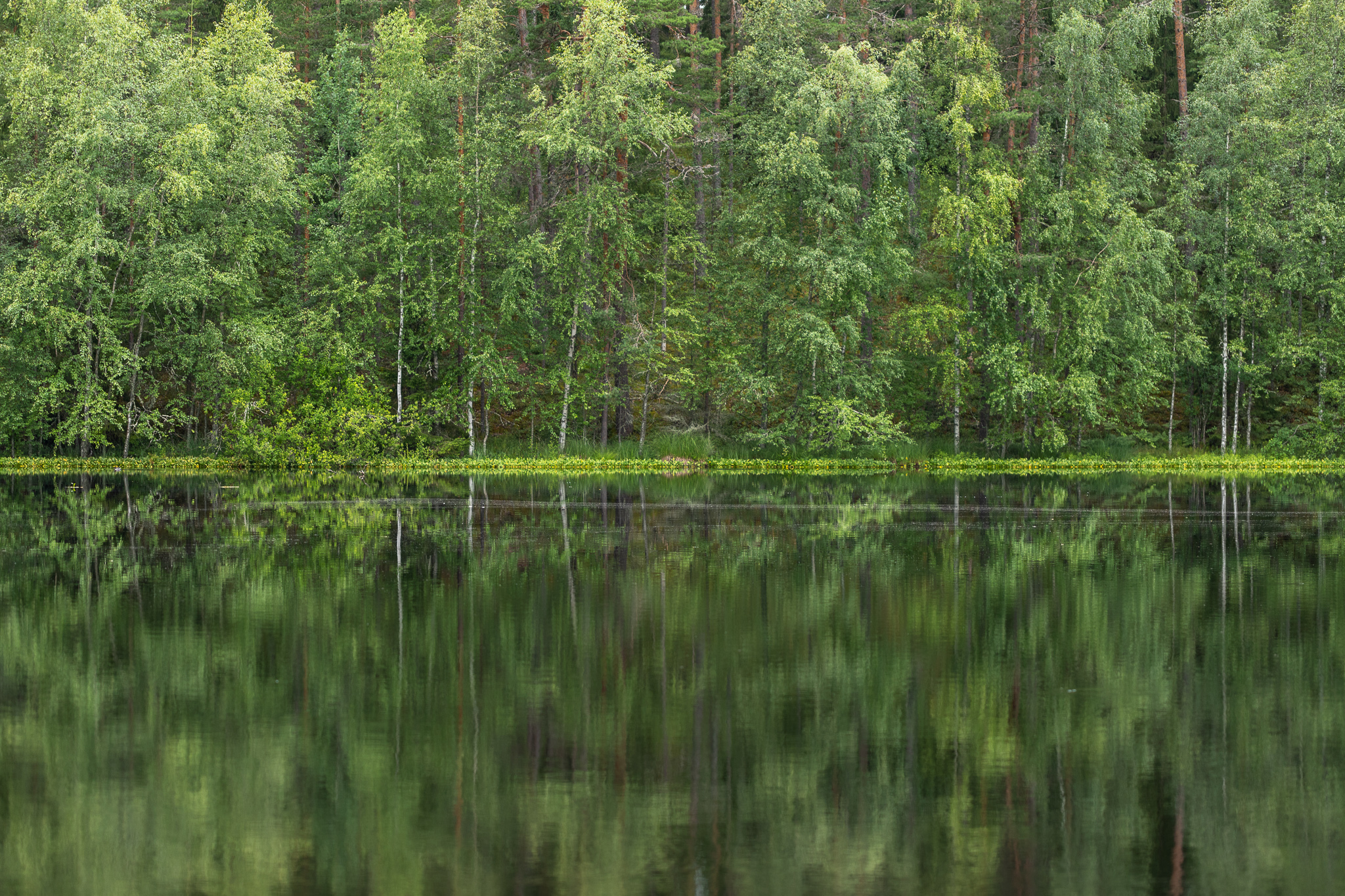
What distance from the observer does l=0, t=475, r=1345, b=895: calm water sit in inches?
324

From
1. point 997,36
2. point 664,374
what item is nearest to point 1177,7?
point 997,36

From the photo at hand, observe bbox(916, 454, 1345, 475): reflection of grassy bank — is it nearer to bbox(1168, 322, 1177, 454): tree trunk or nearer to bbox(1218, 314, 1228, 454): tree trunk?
bbox(1218, 314, 1228, 454): tree trunk

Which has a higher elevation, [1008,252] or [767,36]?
[767,36]

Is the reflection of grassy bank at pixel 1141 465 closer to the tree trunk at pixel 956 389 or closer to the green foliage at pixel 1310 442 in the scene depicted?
the green foliage at pixel 1310 442

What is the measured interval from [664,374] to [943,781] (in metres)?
42.0

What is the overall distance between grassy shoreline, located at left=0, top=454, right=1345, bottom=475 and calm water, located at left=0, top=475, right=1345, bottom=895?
24.8 meters

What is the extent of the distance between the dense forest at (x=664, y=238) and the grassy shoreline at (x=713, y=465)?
92 centimetres

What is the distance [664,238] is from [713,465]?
843cm

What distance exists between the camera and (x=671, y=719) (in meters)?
11.4

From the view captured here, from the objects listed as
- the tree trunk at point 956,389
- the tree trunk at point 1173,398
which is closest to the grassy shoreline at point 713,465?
the tree trunk at point 956,389

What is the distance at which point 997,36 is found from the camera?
53906mm

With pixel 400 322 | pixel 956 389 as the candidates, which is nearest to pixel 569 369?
pixel 400 322

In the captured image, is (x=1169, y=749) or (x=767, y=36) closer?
(x=1169, y=749)

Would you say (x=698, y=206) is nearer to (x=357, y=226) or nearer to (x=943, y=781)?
(x=357, y=226)
